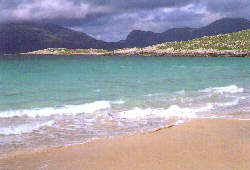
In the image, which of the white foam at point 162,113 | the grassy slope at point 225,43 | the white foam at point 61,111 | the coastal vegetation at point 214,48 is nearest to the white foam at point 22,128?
the white foam at point 61,111

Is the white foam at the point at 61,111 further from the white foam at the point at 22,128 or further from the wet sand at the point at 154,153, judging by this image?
the wet sand at the point at 154,153

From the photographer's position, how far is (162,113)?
49.9 ft

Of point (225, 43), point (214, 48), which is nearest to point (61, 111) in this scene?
point (214, 48)

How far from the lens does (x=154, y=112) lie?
15.4 meters

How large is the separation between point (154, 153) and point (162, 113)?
6.76 metres

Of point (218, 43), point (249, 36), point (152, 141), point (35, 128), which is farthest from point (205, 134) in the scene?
point (249, 36)

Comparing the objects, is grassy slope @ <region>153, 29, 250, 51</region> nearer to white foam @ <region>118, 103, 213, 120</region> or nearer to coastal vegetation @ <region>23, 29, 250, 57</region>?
coastal vegetation @ <region>23, 29, 250, 57</region>

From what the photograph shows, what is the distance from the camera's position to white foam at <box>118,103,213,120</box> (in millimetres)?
14453

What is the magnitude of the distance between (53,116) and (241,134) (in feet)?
26.7

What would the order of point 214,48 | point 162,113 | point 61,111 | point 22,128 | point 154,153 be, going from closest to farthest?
point 154,153 → point 22,128 → point 162,113 → point 61,111 → point 214,48

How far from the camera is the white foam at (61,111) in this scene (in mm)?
15102

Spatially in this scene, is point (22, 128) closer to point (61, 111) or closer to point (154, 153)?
point (61, 111)

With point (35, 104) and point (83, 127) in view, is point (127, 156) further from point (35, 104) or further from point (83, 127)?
point (35, 104)

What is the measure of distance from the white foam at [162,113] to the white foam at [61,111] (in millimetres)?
1952
